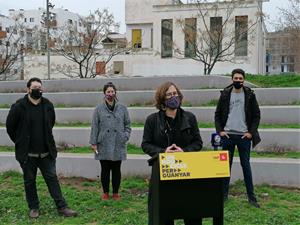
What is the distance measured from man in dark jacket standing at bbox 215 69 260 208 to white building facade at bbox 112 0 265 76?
74.2 ft

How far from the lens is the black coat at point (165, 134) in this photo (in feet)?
13.8

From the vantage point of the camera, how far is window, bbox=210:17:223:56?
23.4 metres

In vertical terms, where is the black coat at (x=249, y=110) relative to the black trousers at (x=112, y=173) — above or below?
above

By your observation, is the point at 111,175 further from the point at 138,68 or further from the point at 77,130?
the point at 138,68

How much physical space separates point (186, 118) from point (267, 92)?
22.2 ft

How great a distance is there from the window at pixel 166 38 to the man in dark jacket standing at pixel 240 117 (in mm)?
30782

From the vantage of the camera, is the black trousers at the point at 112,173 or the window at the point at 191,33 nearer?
the black trousers at the point at 112,173

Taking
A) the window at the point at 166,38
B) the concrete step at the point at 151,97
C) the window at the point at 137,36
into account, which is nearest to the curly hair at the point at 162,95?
the concrete step at the point at 151,97

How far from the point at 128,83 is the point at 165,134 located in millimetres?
8835

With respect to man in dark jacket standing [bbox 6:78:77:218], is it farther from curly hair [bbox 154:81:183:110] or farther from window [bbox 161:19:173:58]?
window [bbox 161:19:173:58]

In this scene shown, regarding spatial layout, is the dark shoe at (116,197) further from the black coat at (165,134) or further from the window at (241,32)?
the window at (241,32)

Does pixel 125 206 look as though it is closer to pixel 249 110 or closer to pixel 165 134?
pixel 249 110

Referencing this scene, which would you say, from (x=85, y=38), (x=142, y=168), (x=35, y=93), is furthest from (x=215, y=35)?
A: (x=35, y=93)

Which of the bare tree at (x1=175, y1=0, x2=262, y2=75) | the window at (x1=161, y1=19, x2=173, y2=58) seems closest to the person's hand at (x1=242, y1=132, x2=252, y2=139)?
the bare tree at (x1=175, y1=0, x2=262, y2=75)
